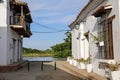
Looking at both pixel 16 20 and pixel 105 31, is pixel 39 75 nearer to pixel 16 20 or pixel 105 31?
pixel 105 31

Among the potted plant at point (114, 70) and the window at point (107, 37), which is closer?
the potted plant at point (114, 70)

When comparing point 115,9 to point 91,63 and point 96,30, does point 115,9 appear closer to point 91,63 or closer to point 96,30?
point 96,30

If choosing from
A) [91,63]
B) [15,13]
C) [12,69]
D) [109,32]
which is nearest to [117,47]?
[109,32]

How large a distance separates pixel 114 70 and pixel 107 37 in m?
2.82

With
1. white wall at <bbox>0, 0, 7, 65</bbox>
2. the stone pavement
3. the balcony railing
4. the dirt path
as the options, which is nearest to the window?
the stone pavement

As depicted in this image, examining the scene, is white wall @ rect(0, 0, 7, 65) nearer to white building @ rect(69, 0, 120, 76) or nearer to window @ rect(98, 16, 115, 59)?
white building @ rect(69, 0, 120, 76)

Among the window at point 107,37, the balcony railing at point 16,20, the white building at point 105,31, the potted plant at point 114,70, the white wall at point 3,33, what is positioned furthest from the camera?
the balcony railing at point 16,20

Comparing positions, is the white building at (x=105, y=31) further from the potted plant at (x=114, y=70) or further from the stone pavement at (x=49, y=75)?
the stone pavement at (x=49, y=75)

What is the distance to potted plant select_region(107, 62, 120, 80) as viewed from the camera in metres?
11.2

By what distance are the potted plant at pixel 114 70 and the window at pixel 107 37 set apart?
1.38 meters

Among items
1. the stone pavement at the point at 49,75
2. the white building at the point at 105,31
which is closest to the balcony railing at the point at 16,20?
the stone pavement at the point at 49,75

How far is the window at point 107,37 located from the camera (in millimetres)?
13625

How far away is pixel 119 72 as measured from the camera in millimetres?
11227

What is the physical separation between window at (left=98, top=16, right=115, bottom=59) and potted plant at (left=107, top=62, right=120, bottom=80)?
1376 millimetres
